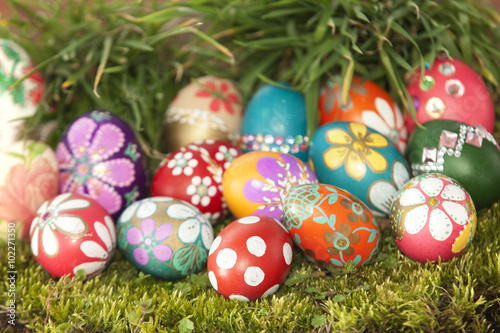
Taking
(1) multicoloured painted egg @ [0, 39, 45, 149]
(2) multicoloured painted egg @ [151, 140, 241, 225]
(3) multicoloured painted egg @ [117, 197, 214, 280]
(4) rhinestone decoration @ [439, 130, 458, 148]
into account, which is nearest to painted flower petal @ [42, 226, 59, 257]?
(3) multicoloured painted egg @ [117, 197, 214, 280]

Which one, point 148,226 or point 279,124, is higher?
point 279,124

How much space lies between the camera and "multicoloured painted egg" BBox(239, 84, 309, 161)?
5.42 feet

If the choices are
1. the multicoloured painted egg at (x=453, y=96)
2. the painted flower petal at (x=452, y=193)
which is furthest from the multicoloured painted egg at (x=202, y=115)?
the painted flower petal at (x=452, y=193)

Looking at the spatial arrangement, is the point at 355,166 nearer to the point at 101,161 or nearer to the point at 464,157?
the point at 464,157

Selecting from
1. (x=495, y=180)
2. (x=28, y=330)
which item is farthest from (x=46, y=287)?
(x=495, y=180)

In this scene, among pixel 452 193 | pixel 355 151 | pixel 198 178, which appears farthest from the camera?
pixel 198 178

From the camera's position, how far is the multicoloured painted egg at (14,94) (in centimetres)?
168

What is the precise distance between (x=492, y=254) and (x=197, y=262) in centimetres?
91

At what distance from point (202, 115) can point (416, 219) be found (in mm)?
1013

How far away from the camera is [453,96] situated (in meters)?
1.60

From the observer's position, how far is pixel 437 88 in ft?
5.30

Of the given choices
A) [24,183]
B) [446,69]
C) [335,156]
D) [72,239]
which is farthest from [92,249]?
[446,69]

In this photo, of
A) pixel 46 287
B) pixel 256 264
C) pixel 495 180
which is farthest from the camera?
pixel 495 180

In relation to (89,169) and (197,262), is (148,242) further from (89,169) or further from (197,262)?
(89,169)
